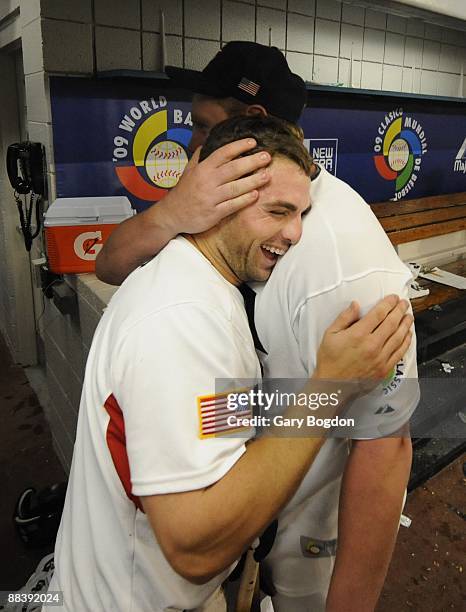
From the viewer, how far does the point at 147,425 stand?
2.86 ft

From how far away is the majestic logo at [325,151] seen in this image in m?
3.68

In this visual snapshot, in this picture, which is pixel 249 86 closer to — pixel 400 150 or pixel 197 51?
pixel 197 51

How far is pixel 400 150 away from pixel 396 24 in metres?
0.95

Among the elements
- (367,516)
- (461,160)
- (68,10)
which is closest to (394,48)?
(461,160)

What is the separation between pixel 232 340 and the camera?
3.17ft

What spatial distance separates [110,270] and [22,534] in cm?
164

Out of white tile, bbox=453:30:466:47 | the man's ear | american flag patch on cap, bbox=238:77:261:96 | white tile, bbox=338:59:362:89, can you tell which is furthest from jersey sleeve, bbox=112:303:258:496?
white tile, bbox=453:30:466:47

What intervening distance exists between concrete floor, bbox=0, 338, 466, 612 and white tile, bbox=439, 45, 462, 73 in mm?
3472

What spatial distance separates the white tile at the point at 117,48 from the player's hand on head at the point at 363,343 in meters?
2.35

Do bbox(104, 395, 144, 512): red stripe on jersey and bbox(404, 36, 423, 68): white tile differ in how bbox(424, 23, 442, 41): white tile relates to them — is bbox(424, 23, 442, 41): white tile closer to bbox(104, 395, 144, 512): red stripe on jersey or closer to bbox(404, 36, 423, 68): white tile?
bbox(404, 36, 423, 68): white tile

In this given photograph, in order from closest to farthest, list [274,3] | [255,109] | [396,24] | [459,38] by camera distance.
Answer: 1. [255,109]
2. [274,3]
3. [396,24]
4. [459,38]

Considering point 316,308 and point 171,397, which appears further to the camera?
point 316,308

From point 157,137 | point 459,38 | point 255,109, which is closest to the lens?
point 255,109

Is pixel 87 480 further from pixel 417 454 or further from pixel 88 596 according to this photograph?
pixel 417 454
